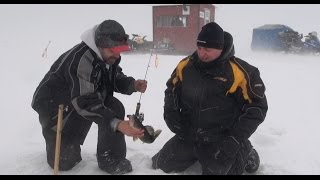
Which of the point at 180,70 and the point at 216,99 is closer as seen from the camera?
the point at 216,99

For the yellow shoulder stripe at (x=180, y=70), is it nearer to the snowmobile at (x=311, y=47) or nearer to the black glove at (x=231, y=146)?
the black glove at (x=231, y=146)

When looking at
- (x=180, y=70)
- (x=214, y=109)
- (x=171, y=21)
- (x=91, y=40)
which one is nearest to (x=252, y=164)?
(x=214, y=109)

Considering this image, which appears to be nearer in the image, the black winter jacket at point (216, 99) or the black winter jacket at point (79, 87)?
the black winter jacket at point (79, 87)

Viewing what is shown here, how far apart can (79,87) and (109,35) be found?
1.85ft

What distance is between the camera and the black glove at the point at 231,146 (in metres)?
3.69

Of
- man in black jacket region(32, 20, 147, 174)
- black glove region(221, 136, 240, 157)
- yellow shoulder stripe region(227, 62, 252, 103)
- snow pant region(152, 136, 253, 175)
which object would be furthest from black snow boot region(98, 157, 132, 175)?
yellow shoulder stripe region(227, 62, 252, 103)

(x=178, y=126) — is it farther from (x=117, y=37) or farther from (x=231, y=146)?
(x=117, y=37)

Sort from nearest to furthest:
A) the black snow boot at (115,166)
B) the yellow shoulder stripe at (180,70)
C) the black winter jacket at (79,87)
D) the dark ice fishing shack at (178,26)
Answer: the black winter jacket at (79,87) → the black snow boot at (115,166) → the yellow shoulder stripe at (180,70) → the dark ice fishing shack at (178,26)

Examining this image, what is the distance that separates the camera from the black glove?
12.1ft

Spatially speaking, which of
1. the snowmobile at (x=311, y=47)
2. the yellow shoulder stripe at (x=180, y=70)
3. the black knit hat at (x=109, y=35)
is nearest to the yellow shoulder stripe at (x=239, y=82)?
the yellow shoulder stripe at (x=180, y=70)

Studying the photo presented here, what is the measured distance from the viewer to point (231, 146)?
369cm

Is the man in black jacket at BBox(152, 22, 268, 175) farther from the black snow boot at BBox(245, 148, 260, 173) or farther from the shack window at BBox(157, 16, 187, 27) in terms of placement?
the shack window at BBox(157, 16, 187, 27)

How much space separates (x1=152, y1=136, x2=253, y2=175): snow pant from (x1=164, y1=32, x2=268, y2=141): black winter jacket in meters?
0.10

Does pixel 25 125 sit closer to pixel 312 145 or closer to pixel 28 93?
pixel 28 93
